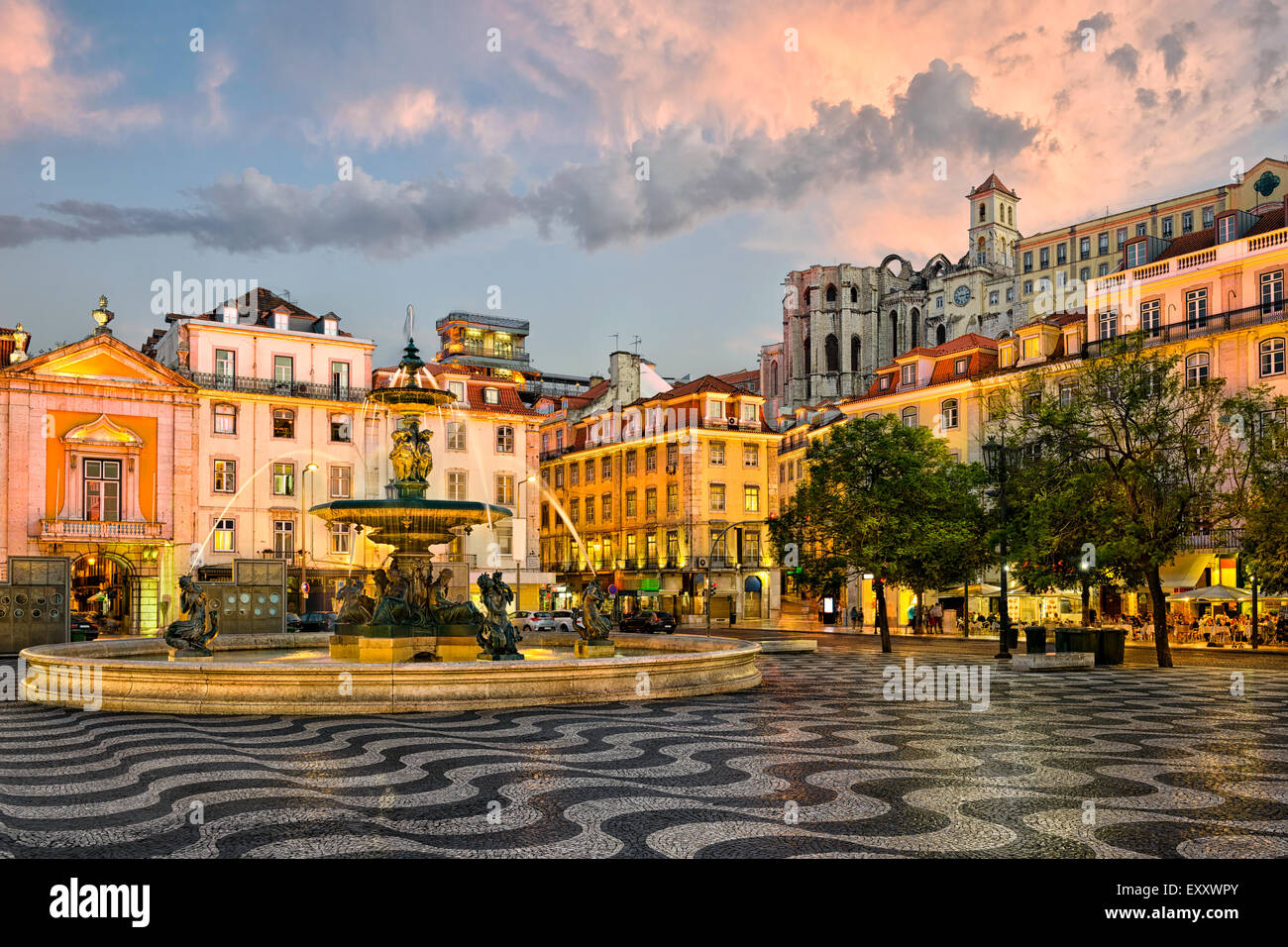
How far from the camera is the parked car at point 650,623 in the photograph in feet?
144

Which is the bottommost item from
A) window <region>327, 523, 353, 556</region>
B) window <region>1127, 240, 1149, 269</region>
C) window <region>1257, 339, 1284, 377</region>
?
window <region>327, 523, 353, 556</region>

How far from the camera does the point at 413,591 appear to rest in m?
18.8

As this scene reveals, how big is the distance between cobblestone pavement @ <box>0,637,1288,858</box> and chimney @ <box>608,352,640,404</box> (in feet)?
182

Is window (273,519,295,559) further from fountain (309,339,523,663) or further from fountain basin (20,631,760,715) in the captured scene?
fountain basin (20,631,760,715)

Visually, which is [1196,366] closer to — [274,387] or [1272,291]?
[1272,291]

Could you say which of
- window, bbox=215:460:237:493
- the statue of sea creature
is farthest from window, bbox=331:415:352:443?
the statue of sea creature

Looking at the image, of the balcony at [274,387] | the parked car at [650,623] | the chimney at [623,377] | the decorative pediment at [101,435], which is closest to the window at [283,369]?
the balcony at [274,387]

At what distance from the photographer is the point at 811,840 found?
290 inches

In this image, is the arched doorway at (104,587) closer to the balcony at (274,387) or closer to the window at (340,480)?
the balcony at (274,387)

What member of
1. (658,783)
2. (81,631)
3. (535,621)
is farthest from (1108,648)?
(81,631)

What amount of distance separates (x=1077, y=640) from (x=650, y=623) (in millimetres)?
20937

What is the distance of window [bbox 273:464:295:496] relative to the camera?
159 ft

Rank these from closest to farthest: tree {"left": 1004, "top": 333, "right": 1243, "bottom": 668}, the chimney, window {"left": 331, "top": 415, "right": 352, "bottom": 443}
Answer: tree {"left": 1004, "top": 333, "right": 1243, "bottom": 668} → window {"left": 331, "top": 415, "right": 352, "bottom": 443} → the chimney
